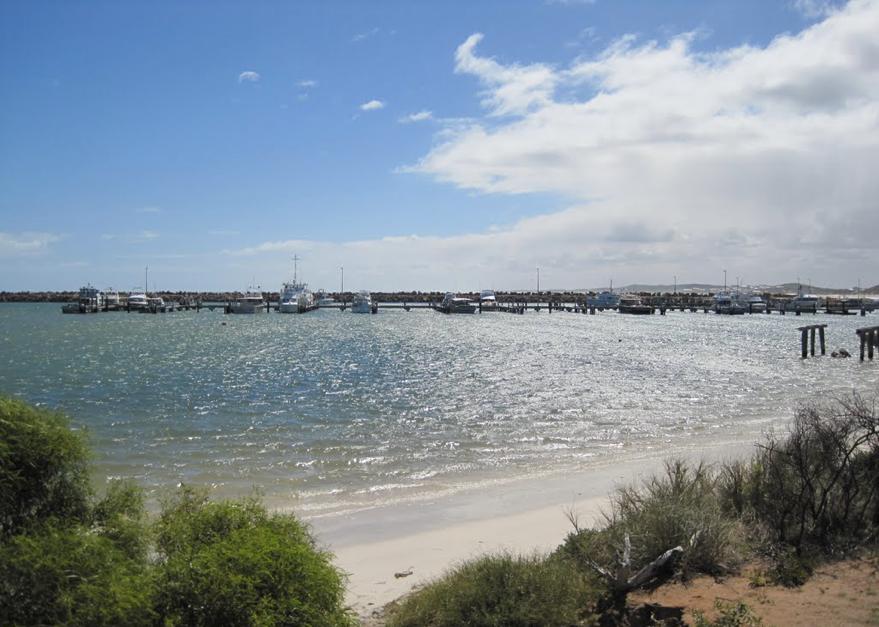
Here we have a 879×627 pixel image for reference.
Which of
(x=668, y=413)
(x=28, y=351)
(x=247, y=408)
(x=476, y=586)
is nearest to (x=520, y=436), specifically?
(x=668, y=413)

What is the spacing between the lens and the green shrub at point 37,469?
5039mm

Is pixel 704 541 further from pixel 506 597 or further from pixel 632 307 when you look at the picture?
pixel 632 307

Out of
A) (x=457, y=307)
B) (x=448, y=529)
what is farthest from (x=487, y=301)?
(x=448, y=529)

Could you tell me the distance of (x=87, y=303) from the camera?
389 feet

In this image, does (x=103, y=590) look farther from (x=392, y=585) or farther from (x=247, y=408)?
(x=247, y=408)

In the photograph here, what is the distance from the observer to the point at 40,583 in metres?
4.26

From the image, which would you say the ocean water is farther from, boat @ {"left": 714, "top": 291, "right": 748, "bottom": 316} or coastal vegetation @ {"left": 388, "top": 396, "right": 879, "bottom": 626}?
boat @ {"left": 714, "top": 291, "right": 748, "bottom": 316}

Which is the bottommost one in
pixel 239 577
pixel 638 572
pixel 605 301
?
pixel 638 572

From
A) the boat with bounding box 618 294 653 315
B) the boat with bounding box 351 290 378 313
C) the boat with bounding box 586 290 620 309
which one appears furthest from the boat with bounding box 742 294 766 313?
the boat with bounding box 351 290 378 313

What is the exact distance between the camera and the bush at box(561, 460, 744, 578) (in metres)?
7.66

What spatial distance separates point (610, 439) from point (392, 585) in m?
12.4

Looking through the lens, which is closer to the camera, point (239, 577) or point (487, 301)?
point (239, 577)

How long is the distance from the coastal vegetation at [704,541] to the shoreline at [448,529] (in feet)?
5.17

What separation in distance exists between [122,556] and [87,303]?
424 ft
